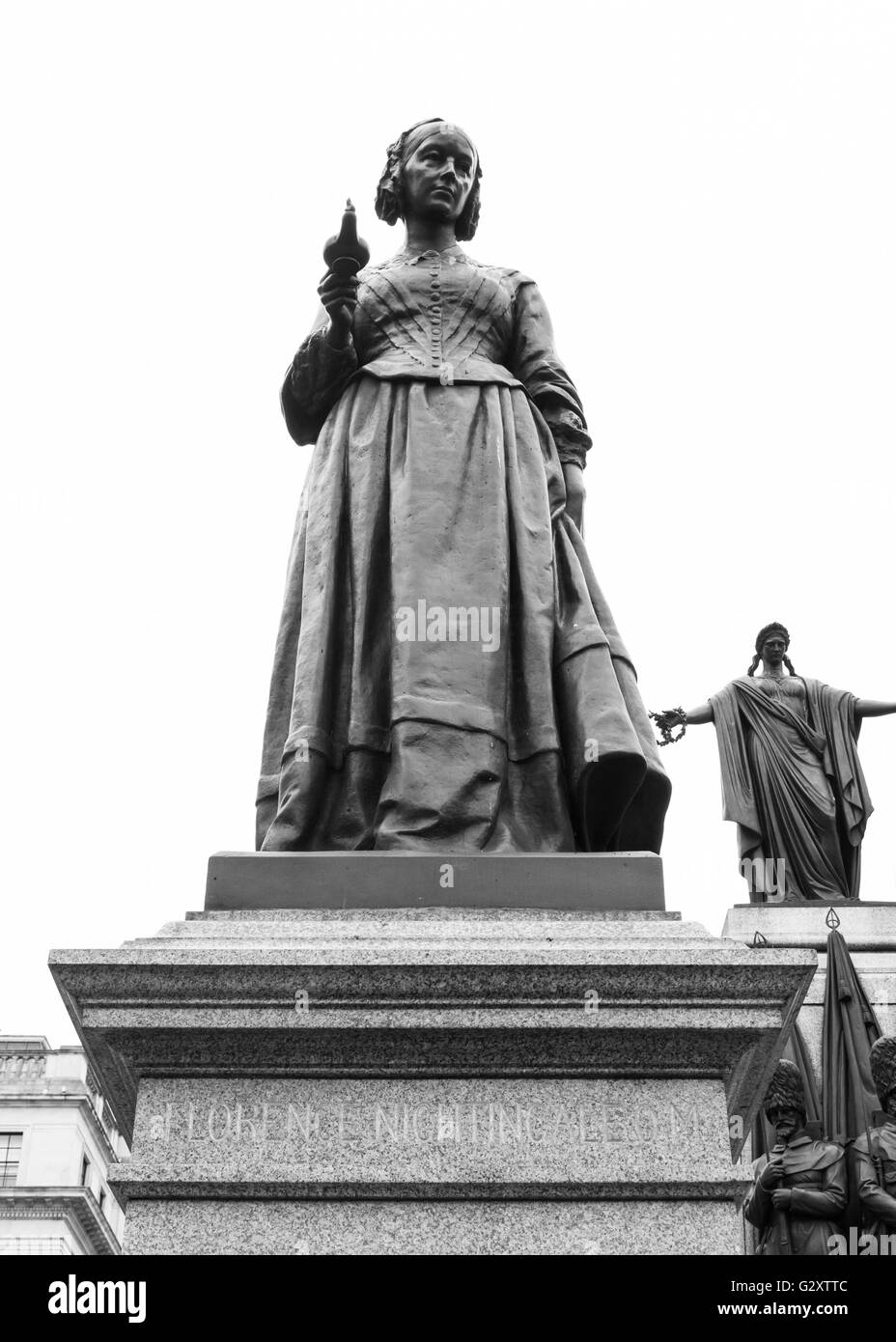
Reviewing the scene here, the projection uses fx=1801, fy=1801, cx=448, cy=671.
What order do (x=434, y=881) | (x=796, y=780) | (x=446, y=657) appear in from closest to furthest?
(x=434, y=881)
(x=446, y=657)
(x=796, y=780)

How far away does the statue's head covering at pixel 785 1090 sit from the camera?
8.95 metres

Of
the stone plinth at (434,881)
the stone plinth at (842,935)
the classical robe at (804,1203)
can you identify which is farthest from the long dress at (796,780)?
the stone plinth at (434,881)

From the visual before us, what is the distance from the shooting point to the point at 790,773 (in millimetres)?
15930

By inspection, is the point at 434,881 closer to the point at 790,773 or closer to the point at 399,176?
the point at 399,176

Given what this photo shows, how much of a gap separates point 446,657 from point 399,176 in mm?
3045

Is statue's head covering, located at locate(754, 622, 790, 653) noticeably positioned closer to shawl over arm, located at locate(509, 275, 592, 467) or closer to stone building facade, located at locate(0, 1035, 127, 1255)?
shawl over arm, located at locate(509, 275, 592, 467)

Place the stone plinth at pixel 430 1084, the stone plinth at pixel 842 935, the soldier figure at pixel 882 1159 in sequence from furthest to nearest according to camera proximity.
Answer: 1. the stone plinth at pixel 842 935
2. the soldier figure at pixel 882 1159
3. the stone plinth at pixel 430 1084

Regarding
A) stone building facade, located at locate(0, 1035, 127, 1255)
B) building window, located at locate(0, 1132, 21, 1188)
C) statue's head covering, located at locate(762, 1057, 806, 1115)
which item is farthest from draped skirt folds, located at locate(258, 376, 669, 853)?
building window, located at locate(0, 1132, 21, 1188)

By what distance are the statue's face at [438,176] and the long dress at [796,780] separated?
7.50 metres

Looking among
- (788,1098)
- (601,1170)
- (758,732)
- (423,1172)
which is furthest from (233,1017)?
(758,732)

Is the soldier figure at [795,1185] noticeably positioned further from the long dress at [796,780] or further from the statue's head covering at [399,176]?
the long dress at [796,780]

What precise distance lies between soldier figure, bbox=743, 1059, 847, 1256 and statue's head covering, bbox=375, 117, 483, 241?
475cm

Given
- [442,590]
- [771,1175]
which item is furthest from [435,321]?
[771,1175]
